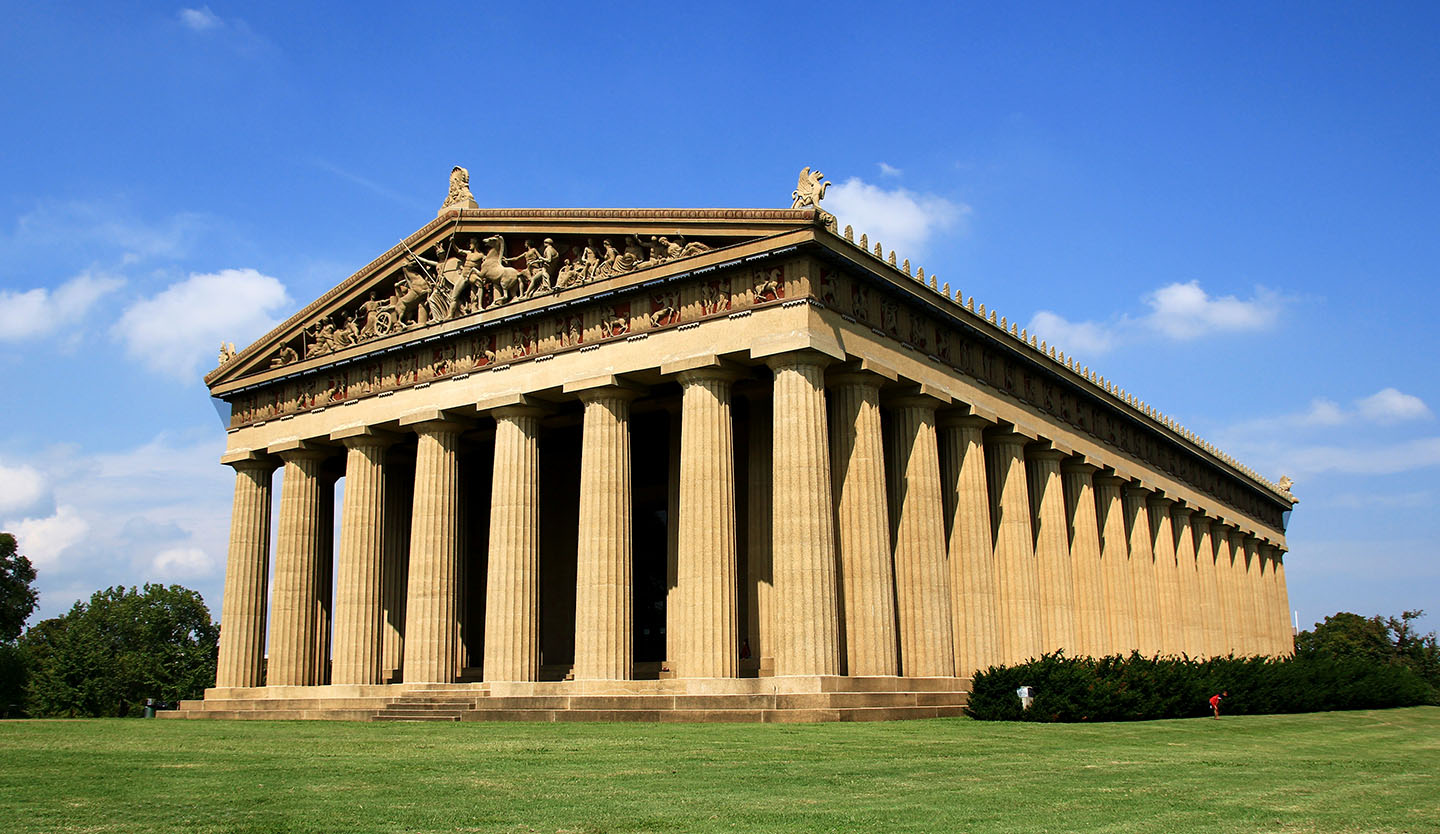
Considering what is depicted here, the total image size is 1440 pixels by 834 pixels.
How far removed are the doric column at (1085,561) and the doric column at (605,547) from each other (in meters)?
21.2

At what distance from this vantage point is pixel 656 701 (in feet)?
115

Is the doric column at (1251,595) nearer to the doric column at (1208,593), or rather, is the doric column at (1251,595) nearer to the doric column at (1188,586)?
the doric column at (1208,593)

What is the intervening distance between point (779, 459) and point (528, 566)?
36.2 feet

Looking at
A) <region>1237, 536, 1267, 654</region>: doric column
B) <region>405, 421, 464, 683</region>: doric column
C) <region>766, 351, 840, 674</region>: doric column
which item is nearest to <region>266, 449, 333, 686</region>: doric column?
<region>405, 421, 464, 683</region>: doric column

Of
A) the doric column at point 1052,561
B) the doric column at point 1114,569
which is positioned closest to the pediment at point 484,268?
the doric column at point 1052,561

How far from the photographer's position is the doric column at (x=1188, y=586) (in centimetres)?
6284

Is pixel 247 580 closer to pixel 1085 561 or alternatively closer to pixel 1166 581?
pixel 1085 561

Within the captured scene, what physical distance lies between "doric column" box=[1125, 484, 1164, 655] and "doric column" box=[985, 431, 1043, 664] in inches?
504

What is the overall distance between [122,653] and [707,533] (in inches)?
2714

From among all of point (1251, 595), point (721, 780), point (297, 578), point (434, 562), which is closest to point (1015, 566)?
point (434, 562)

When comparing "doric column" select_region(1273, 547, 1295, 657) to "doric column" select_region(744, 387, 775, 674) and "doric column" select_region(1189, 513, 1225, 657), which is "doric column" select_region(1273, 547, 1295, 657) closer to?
"doric column" select_region(1189, 513, 1225, 657)

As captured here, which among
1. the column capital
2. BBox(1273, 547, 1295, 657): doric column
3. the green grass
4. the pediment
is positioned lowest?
the green grass

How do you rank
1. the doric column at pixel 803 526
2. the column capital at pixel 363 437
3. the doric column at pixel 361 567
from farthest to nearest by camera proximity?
the column capital at pixel 363 437, the doric column at pixel 361 567, the doric column at pixel 803 526

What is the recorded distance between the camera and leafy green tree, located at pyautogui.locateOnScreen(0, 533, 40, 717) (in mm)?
84000
